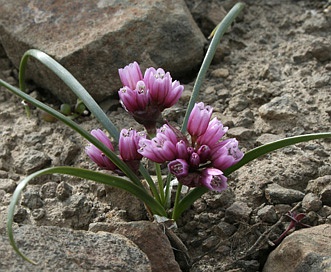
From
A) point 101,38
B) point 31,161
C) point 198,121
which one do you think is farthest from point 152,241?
point 101,38

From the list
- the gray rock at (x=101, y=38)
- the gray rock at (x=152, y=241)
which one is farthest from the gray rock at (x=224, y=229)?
the gray rock at (x=101, y=38)

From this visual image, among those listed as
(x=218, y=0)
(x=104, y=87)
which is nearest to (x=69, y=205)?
(x=104, y=87)

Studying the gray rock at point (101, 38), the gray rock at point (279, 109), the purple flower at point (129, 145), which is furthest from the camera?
the gray rock at point (101, 38)

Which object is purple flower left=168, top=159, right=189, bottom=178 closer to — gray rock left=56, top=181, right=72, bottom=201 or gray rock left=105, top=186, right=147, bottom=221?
gray rock left=105, top=186, right=147, bottom=221

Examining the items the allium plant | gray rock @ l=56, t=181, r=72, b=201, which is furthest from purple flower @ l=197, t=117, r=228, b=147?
gray rock @ l=56, t=181, r=72, b=201

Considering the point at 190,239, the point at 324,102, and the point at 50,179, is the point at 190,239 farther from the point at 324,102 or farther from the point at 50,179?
the point at 324,102

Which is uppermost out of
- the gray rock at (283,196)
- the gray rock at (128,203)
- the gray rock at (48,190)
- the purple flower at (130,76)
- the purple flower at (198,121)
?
the purple flower at (130,76)

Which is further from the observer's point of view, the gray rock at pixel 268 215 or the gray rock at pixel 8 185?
the gray rock at pixel 8 185

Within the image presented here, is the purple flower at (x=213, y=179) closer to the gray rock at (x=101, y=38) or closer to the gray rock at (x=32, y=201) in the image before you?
the gray rock at (x=32, y=201)
